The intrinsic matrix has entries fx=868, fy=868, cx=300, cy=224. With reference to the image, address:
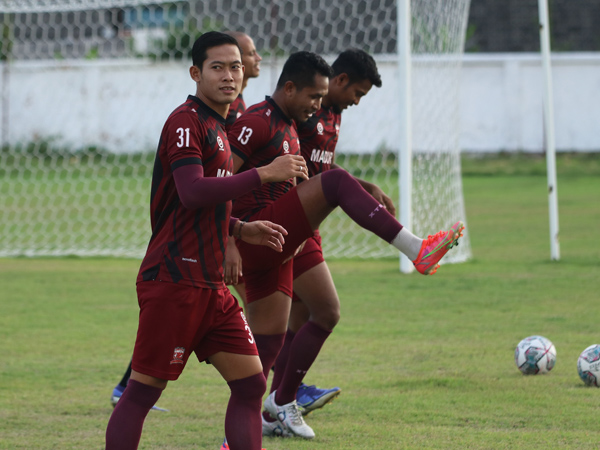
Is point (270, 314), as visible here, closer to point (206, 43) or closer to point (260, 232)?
point (260, 232)

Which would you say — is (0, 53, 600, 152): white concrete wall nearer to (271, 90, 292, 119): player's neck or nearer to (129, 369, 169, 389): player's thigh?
(271, 90, 292, 119): player's neck

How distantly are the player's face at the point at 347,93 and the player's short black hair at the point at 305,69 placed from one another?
0.60 m

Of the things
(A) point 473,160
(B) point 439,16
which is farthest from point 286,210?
(A) point 473,160

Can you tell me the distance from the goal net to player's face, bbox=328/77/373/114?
5.37 m

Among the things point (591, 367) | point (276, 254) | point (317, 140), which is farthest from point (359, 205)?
point (591, 367)

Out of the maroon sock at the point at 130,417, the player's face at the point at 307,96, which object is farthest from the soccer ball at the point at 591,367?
the maroon sock at the point at 130,417

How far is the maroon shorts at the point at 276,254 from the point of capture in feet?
13.3

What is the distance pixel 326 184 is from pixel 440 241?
1.96 ft

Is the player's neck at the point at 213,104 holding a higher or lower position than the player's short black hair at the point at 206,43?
lower

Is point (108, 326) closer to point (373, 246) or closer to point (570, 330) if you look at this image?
point (570, 330)

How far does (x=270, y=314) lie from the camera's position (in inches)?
168

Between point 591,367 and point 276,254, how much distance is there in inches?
87.0

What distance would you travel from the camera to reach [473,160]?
2475 cm

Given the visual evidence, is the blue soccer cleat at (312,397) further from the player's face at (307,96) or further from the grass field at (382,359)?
the player's face at (307,96)
